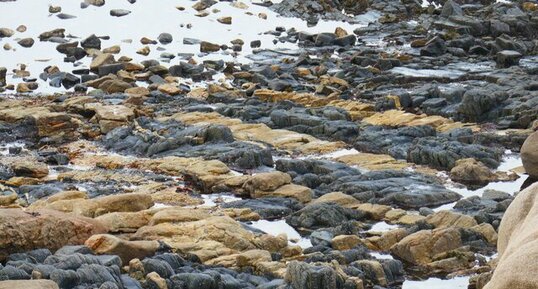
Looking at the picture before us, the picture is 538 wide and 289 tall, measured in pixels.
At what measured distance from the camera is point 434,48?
119 ft

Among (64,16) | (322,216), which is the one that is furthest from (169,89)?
(322,216)

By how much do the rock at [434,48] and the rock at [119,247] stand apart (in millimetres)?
25922

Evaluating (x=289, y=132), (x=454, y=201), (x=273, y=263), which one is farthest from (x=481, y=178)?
(x=273, y=263)

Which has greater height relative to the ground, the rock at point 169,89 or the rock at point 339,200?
the rock at point 339,200

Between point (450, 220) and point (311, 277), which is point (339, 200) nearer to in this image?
point (450, 220)

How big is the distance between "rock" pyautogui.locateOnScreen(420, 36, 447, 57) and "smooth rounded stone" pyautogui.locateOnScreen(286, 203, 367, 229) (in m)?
21.9

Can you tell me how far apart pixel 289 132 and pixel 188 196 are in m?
5.74

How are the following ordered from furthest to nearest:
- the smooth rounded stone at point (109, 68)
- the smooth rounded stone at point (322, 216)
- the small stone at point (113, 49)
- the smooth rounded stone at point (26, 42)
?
the smooth rounded stone at point (26, 42), the small stone at point (113, 49), the smooth rounded stone at point (109, 68), the smooth rounded stone at point (322, 216)

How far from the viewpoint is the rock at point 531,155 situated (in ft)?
55.7

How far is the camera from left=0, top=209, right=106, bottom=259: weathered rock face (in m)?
11.3

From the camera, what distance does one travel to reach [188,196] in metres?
16.8

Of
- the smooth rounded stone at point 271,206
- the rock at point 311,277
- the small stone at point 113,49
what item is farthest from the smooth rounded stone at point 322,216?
the small stone at point 113,49

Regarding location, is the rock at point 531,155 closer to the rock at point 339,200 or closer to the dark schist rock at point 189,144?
the rock at point 339,200

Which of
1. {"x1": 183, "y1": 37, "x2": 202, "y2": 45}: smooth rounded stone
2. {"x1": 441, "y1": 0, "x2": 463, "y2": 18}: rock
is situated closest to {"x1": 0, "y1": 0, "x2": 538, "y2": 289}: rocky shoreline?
{"x1": 183, "y1": 37, "x2": 202, "y2": 45}: smooth rounded stone
